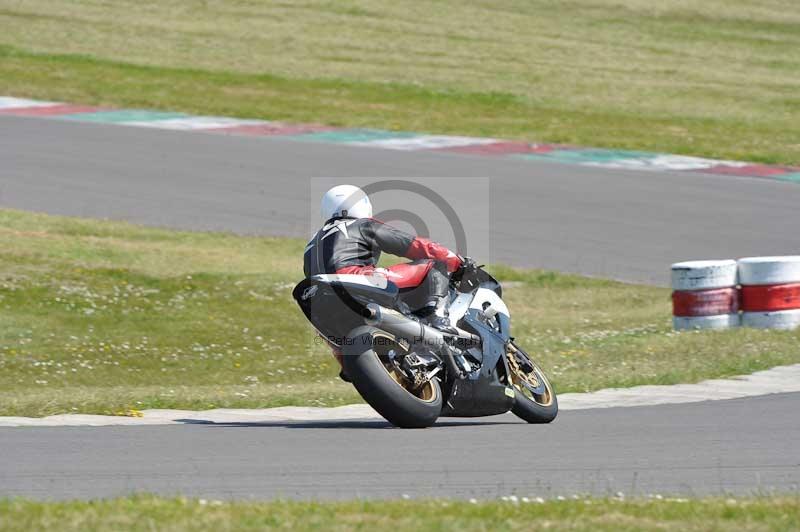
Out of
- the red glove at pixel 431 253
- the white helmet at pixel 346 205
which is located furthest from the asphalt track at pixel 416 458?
the white helmet at pixel 346 205

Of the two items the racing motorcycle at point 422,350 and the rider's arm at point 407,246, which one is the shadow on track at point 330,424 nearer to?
the racing motorcycle at point 422,350

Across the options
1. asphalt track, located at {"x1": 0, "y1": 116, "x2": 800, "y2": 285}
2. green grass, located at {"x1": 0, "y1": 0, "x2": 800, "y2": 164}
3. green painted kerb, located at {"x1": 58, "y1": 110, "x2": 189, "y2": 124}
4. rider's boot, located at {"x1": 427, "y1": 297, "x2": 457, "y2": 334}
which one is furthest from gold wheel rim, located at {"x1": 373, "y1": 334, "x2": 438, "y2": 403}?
green painted kerb, located at {"x1": 58, "y1": 110, "x2": 189, "y2": 124}

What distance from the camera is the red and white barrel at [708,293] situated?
1392 cm

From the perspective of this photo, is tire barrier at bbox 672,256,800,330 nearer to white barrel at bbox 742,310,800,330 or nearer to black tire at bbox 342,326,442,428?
white barrel at bbox 742,310,800,330

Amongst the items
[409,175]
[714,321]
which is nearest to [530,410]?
[714,321]

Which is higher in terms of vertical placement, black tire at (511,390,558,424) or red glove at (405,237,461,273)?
red glove at (405,237,461,273)

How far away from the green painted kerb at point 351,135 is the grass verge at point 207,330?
270 inches

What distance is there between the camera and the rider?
884 centimetres

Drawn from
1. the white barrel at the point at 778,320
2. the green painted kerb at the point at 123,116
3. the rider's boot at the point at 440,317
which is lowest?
the white barrel at the point at 778,320

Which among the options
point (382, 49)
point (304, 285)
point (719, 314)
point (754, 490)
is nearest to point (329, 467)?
point (304, 285)

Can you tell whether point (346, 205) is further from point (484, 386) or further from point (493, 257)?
point (493, 257)

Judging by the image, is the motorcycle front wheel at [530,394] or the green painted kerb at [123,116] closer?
the motorcycle front wheel at [530,394]

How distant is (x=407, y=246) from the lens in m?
9.08

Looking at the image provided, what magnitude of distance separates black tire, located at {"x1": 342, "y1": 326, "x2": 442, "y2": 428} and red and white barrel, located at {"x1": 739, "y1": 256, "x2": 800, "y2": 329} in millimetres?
5965
